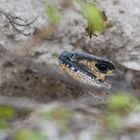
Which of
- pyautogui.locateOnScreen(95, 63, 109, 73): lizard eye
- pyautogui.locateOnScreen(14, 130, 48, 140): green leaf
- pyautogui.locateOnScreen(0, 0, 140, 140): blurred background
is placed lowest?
A: pyautogui.locateOnScreen(14, 130, 48, 140): green leaf

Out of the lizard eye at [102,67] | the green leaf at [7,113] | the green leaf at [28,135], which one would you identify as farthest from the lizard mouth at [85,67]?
the green leaf at [28,135]

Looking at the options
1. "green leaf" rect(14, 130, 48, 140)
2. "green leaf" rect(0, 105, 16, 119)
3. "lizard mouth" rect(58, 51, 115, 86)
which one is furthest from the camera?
"lizard mouth" rect(58, 51, 115, 86)

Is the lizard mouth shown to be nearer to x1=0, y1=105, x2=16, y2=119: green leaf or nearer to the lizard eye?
the lizard eye

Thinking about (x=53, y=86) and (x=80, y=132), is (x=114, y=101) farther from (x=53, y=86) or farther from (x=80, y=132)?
(x=53, y=86)

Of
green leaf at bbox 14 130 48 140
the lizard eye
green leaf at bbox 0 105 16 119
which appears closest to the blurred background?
the lizard eye

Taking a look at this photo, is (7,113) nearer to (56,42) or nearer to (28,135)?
(28,135)

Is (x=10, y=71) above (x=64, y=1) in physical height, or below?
above

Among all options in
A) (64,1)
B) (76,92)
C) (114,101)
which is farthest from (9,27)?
(114,101)

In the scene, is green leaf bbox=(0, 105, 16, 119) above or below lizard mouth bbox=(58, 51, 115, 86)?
below
